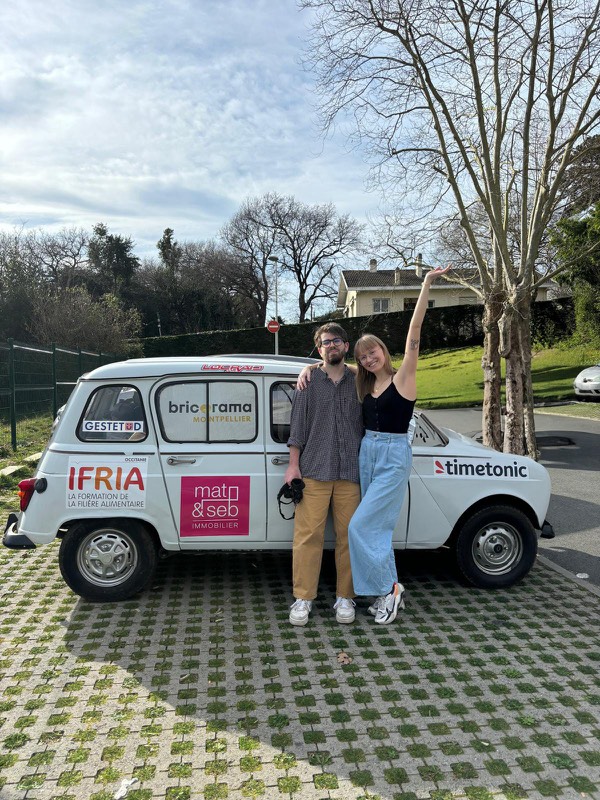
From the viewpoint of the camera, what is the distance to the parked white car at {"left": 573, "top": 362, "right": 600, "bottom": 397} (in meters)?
21.7

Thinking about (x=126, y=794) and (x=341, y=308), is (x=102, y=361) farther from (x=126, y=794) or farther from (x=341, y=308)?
(x=341, y=308)

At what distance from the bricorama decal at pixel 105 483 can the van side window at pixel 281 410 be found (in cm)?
99

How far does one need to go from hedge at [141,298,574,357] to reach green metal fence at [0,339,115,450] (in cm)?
2075

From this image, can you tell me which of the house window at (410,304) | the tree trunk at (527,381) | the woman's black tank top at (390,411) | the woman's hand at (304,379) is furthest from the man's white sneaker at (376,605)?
the house window at (410,304)

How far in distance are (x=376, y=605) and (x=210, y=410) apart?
1.86 meters

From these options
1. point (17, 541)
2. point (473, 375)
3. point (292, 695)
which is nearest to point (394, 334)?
point (473, 375)

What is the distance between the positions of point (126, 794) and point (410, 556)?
367 centimetres

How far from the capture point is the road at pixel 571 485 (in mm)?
6109

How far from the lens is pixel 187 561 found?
5715mm

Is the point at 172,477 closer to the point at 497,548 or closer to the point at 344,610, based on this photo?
the point at 344,610

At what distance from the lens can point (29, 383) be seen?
1263cm

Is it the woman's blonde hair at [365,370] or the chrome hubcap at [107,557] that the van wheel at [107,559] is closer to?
the chrome hubcap at [107,557]

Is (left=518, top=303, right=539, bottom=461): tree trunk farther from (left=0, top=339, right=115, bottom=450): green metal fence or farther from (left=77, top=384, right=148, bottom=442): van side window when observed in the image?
(left=0, top=339, right=115, bottom=450): green metal fence

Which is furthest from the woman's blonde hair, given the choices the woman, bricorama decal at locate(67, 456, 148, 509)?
bricorama decal at locate(67, 456, 148, 509)
